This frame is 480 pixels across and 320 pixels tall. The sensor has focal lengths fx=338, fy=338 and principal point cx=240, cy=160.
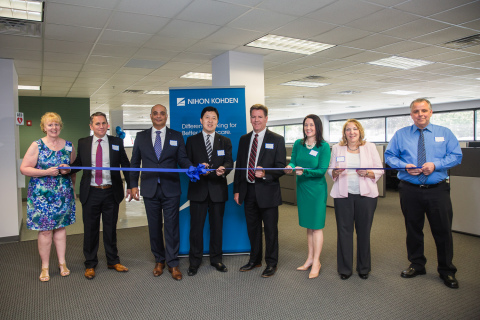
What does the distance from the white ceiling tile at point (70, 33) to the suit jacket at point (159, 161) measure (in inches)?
70.3

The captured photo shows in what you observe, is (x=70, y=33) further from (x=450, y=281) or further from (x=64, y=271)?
(x=450, y=281)

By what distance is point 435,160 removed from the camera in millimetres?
2955

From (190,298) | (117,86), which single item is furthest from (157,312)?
(117,86)

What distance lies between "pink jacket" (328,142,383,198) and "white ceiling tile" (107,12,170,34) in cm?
246

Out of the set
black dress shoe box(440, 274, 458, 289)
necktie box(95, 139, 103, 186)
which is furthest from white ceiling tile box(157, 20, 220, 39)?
black dress shoe box(440, 274, 458, 289)

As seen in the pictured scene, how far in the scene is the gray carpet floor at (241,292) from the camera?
2553 mm

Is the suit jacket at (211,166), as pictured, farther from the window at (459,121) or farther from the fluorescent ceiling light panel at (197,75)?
the window at (459,121)

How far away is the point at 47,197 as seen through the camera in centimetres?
316

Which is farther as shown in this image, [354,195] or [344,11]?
[344,11]

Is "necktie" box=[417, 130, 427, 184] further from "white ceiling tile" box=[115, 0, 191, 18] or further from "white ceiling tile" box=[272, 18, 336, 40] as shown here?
"white ceiling tile" box=[115, 0, 191, 18]

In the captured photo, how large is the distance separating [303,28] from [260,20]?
2.14ft

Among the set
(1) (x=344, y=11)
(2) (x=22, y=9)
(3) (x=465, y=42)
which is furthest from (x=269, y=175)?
(3) (x=465, y=42)

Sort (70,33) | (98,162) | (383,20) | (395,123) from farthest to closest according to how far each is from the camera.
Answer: (395,123) → (70,33) → (383,20) → (98,162)

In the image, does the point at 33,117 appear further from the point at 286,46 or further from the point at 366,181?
the point at 366,181
